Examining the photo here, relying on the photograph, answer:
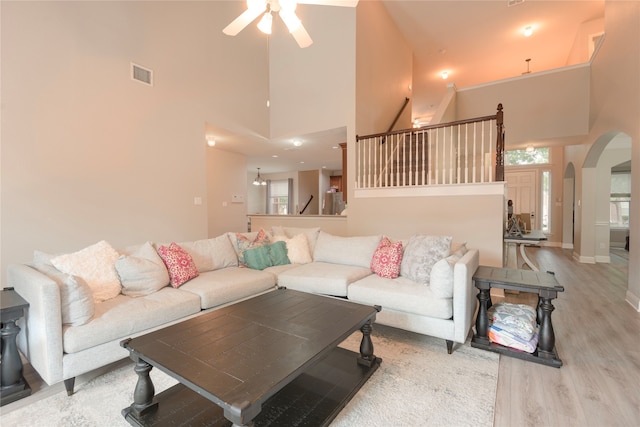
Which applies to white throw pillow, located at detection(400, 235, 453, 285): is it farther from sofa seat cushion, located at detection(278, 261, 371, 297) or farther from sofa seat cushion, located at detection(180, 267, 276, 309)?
sofa seat cushion, located at detection(180, 267, 276, 309)

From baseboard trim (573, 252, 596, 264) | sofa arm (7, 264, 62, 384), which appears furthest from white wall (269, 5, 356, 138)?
baseboard trim (573, 252, 596, 264)

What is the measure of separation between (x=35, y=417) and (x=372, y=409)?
1.90 m

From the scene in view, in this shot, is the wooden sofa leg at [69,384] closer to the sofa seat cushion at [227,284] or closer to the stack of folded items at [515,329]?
the sofa seat cushion at [227,284]

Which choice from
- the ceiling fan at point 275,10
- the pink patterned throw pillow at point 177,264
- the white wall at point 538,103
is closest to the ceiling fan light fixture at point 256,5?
the ceiling fan at point 275,10

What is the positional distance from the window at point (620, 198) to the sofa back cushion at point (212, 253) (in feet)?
34.7

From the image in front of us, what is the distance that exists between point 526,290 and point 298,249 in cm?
240

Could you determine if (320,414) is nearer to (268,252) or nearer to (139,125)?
(268,252)

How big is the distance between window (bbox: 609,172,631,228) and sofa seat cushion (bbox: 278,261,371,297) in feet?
30.7

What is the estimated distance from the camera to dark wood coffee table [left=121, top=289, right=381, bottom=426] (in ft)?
4.04

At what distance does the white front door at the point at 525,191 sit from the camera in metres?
8.63

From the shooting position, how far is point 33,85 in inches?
121

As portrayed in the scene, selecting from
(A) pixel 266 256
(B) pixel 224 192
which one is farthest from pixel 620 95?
(B) pixel 224 192

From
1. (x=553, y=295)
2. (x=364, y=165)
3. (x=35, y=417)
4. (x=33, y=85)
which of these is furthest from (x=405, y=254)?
(x=33, y=85)

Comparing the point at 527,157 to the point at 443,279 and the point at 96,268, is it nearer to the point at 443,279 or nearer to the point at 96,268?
the point at 443,279
